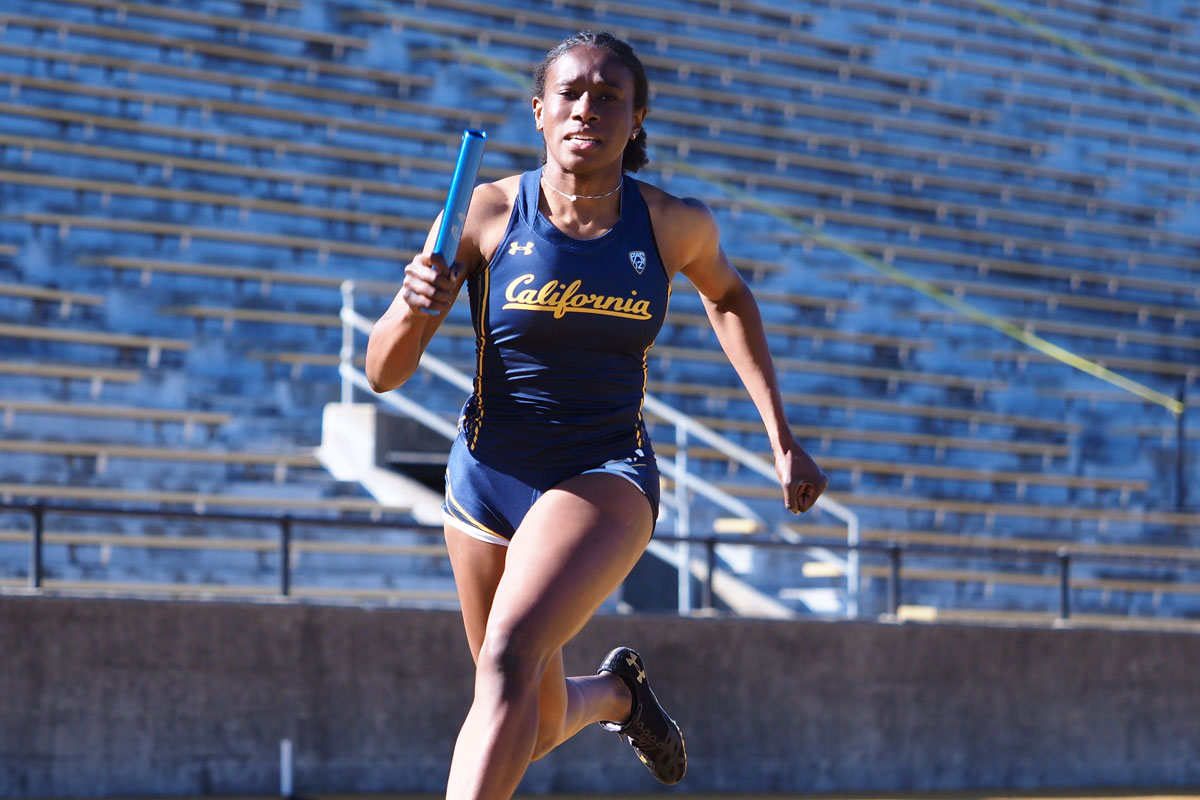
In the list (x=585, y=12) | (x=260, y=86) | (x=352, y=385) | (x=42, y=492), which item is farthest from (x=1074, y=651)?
(x=585, y=12)

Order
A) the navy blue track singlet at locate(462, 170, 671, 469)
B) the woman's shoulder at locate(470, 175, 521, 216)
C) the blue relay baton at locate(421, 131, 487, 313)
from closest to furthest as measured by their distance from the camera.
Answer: the blue relay baton at locate(421, 131, 487, 313) → the navy blue track singlet at locate(462, 170, 671, 469) → the woman's shoulder at locate(470, 175, 521, 216)

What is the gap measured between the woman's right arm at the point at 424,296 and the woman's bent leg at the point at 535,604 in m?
0.46

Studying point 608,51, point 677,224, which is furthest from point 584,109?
point 677,224

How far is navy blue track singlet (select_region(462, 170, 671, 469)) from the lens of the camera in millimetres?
3557

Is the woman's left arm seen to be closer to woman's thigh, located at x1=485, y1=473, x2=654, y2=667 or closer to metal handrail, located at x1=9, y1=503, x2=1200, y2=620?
woman's thigh, located at x1=485, y1=473, x2=654, y2=667

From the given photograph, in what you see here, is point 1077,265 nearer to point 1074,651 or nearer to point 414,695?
point 1074,651

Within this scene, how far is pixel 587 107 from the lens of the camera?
3566 mm

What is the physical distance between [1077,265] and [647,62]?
15.3 ft

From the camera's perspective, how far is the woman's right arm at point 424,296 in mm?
3004

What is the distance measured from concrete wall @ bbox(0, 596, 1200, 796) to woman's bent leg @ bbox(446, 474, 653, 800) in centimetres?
336

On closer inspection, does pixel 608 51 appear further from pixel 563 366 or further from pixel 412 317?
pixel 412 317

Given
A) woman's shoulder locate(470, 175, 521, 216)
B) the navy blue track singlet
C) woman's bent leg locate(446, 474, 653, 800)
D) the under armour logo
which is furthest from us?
the under armour logo

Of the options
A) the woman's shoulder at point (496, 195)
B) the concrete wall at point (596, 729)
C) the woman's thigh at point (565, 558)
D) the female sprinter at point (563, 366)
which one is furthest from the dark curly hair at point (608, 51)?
the concrete wall at point (596, 729)

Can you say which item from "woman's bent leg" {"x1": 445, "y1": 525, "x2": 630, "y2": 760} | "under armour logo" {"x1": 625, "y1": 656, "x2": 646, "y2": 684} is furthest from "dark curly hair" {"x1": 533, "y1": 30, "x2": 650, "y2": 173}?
"under armour logo" {"x1": 625, "y1": 656, "x2": 646, "y2": 684}
